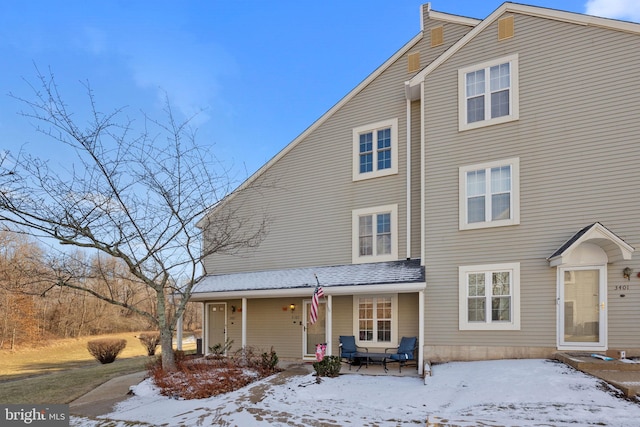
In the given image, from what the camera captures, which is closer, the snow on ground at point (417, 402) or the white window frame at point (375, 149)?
the snow on ground at point (417, 402)

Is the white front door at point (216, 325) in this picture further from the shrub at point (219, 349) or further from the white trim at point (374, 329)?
the white trim at point (374, 329)

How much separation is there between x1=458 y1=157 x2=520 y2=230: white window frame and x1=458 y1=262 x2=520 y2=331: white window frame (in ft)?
3.54

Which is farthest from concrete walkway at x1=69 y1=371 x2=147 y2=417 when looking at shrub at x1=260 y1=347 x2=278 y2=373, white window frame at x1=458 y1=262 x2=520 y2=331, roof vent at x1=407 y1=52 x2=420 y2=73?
roof vent at x1=407 y1=52 x2=420 y2=73

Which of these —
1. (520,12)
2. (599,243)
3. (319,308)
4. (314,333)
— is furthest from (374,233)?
(520,12)

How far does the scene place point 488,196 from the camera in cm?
1002

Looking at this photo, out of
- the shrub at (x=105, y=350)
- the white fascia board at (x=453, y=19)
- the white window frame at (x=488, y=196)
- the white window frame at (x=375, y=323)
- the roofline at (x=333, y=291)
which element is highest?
the white fascia board at (x=453, y=19)

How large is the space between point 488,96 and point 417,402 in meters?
8.02

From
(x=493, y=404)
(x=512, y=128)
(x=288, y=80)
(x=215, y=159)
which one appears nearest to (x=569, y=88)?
(x=512, y=128)

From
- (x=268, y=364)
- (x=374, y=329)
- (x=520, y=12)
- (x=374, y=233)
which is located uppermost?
(x=520, y=12)

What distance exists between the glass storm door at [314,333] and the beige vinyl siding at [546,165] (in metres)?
3.83

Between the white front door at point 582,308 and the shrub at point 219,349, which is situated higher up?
the white front door at point 582,308

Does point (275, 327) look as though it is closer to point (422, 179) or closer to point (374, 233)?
point (374, 233)

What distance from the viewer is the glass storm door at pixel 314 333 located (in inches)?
501

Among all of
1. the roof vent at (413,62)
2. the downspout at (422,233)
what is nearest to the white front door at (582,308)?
the downspout at (422,233)
